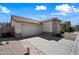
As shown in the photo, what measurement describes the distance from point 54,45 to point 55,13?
58 cm

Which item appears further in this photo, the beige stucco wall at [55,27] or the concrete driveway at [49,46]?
the beige stucco wall at [55,27]

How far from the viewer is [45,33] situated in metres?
3.10

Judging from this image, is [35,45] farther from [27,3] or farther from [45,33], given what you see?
[27,3]

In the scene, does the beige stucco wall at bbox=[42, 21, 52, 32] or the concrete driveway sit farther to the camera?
the beige stucco wall at bbox=[42, 21, 52, 32]

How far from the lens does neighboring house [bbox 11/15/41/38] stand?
298cm

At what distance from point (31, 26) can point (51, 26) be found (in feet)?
1.23

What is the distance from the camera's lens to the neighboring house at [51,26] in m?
3.04

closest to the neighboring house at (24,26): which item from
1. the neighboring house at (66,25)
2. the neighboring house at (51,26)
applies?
the neighboring house at (51,26)

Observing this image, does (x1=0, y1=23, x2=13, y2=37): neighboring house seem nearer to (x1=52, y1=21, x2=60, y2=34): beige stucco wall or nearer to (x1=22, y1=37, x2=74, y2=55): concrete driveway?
(x1=22, y1=37, x2=74, y2=55): concrete driveway

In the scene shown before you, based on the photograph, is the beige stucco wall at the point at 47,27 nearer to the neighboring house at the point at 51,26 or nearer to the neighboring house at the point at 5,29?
the neighboring house at the point at 51,26

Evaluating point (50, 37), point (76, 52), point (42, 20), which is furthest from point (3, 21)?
point (76, 52)

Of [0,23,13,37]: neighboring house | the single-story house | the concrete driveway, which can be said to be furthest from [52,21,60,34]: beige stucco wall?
[0,23,13,37]: neighboring house

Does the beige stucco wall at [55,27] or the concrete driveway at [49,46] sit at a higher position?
the beige stucco wall at [55,27]

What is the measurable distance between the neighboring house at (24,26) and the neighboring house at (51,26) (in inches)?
4.8
